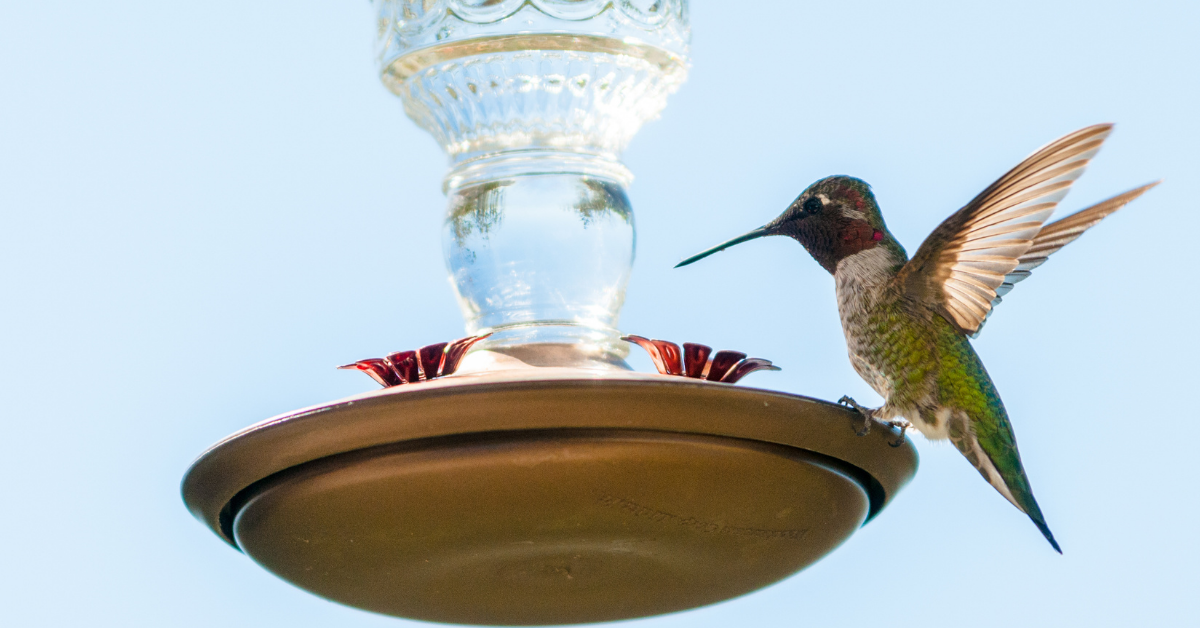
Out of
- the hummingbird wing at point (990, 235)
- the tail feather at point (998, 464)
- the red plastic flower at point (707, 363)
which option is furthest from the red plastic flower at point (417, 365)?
the tail feather at point (998, 464)

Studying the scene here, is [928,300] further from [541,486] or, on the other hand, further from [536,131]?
[541,486]

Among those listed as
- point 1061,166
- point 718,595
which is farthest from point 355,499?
point 1061,166

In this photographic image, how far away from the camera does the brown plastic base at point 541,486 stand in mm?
2482

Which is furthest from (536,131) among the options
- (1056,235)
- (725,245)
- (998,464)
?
(998,464)

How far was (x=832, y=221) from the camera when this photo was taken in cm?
393

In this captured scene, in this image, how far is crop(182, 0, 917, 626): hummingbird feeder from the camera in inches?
99.1

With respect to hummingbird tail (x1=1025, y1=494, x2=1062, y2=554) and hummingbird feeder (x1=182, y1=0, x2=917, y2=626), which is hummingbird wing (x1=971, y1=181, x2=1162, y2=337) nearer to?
hummingbird tail (x1=1025, y1=494, x2=1062, y2=554)

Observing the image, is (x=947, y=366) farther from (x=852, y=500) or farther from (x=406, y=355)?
(x=406, y=355)

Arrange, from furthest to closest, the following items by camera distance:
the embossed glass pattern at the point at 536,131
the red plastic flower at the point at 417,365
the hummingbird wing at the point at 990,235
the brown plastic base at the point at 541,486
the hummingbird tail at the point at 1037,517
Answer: the hummingbird tail at the point at 1037,517, the embossed glass pattern at the point at 536,131, the hummingbird wing at the point at 990,235, the red plastic flower at the point at 417,365, the brown plastic base at the point at 541,486

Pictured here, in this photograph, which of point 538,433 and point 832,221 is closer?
point 538,433

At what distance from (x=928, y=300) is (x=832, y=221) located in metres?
0.36

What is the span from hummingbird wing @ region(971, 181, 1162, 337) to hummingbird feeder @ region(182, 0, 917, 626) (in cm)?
107

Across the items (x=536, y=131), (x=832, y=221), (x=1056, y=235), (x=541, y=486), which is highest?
(x=536, y=131)

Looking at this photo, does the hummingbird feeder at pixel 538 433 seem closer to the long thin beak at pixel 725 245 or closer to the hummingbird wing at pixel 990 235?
the long thin beak at pixel 725 245
